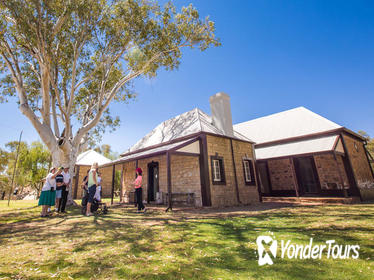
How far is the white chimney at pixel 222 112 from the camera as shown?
11.4m

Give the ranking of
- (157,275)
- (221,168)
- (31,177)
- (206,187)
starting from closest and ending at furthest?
(157,275)
(206,187)
(221,168)
(31,177)

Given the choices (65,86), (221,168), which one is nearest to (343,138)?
(221,168)

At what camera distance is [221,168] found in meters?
10.1

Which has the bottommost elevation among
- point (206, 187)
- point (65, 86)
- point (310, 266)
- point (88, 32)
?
point (310, 266)

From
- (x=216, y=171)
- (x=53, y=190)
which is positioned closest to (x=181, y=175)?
(x=216, y=171)

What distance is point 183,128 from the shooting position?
11492 mm

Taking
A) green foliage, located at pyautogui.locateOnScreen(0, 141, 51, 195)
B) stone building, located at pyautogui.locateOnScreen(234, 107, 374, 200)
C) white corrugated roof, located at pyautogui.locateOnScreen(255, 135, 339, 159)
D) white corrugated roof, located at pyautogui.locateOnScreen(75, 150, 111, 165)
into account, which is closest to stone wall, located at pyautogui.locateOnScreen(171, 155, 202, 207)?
stone building, located at pyautogui.locateOnScreen(234, 107, 374, 200)

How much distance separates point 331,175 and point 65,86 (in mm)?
16645

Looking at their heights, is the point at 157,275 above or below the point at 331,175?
below

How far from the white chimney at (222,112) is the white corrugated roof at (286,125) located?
162 inches

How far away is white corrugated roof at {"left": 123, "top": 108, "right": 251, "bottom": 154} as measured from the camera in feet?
34.7

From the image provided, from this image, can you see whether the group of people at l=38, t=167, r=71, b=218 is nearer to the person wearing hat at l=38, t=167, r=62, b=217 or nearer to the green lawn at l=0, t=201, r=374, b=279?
the person wearing hat at l=38, t=167, r=62, b=217

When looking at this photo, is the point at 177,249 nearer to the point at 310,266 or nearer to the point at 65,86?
the point at 310,266

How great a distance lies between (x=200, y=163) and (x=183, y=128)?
2.87 m
